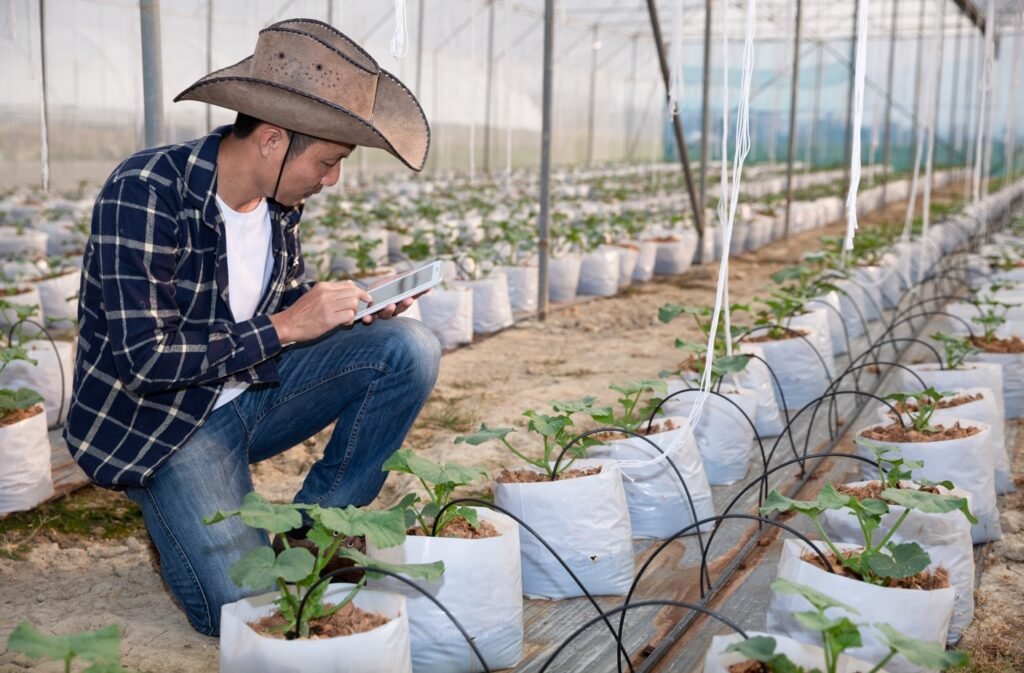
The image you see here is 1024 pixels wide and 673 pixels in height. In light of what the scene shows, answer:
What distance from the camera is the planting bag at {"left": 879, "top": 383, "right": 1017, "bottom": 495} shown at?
9.15 ft

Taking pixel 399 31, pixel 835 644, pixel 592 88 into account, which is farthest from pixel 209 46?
pixel 592 88

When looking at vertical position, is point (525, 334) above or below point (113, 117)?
below

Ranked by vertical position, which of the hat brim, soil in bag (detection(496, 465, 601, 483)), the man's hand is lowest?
soil in bag (detection(496, 465, 601, 483))

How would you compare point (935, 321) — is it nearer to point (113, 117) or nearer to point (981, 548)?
point (981, 548)

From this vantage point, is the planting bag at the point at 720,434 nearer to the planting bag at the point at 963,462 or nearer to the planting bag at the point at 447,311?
the planting bag at the point at 963,462

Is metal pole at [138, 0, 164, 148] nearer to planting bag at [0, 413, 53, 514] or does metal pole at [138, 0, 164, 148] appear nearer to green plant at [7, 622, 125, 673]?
planting bag at [0, 413, 53, 514]

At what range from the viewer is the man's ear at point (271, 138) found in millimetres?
2014

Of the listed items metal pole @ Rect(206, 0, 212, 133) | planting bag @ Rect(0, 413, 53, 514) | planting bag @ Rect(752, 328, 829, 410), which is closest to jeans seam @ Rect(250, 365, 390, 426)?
planting bag @ Rect(0, 413, 53, 514)

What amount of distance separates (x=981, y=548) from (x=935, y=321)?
328cm

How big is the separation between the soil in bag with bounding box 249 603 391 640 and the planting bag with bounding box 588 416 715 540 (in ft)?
3.11

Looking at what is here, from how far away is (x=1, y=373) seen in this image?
126 inches

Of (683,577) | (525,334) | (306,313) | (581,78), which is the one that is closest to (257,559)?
(306,313)

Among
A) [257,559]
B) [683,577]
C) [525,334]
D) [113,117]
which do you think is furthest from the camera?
[113,117]

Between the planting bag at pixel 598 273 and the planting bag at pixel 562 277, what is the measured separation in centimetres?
24
